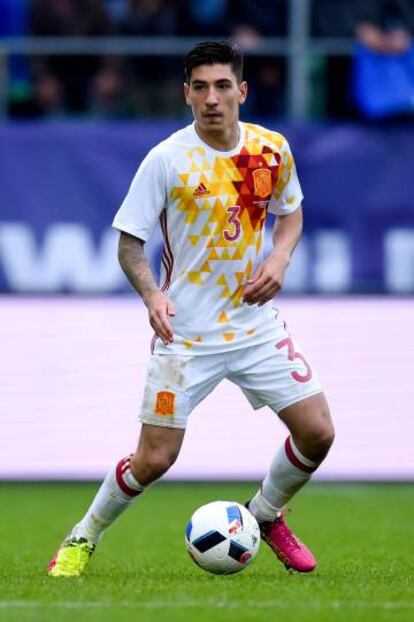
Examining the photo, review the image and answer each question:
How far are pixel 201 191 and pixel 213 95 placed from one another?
0.43 metres

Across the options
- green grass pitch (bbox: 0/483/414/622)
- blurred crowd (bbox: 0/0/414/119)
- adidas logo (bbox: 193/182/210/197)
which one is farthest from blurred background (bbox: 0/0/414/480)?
adidas logo (bbox: 193/182/210/197)

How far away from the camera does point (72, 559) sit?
25.3ft

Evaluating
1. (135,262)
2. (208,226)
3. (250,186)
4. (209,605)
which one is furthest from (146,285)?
(209,605)

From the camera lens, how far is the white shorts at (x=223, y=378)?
24.7ft

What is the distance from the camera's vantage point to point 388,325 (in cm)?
1416

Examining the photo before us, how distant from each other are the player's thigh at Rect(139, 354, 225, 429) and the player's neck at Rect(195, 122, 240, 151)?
0.94m

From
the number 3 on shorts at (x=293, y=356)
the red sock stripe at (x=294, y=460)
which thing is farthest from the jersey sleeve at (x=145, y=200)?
the red sock stripe at (x=294, y=460)

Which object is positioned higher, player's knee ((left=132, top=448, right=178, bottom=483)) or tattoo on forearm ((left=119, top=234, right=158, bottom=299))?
tattoo on forearm ((left=119, top=234, right=158, bottom=299))

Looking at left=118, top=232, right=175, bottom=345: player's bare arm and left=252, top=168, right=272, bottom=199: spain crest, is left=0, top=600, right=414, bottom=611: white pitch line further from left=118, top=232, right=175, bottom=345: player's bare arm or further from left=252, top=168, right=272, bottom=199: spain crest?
left=252, top=168, right=272, bottom=199: spain crest

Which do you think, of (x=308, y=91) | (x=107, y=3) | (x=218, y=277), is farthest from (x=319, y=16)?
(x=218, y=277)

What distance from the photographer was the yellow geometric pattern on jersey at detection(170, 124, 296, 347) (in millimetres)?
7547

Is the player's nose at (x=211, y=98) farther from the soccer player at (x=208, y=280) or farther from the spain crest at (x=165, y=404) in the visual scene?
the spain crest at (x=165, y=404)

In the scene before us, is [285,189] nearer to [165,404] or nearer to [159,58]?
[165,404]

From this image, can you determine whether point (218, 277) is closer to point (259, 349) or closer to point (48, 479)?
point (259, 349)
